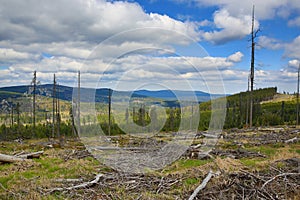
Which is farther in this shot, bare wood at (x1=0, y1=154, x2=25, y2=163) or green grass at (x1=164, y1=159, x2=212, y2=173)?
bare wood at (x1=0, y1=154, x2=25, y2=163)

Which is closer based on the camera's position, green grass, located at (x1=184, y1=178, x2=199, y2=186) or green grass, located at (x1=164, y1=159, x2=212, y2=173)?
green grass, located at (x1=184, y1=178, x2=199, y2=186)

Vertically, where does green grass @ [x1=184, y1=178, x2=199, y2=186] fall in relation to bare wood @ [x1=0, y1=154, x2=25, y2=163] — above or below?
above

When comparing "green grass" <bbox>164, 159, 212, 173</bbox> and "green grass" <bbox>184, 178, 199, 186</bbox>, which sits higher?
"green grass" <bbox>184, 178, 199, 186</bbox>

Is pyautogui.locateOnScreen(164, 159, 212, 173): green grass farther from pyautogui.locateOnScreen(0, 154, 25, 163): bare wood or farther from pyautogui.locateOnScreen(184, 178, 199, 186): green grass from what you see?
pyautogui.locateOnScreen(0, 154, 25, 163): bare wood

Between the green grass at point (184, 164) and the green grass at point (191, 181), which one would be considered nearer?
the green grass at point (191, 181)

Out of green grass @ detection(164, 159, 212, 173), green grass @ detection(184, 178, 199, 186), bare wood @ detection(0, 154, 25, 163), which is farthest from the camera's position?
bare wood @ detection(0, 154, 25, 163)

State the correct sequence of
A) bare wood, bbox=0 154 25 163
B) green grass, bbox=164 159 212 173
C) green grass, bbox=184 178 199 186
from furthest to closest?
bare wood, bbox=0 154 25 163
green grass, bbox=164 159 212 173
green grass, bbox=184 178 199 186

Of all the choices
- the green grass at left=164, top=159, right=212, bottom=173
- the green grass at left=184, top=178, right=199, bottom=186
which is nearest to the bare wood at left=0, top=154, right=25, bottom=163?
the green grass at left=164, top=159, right=212, bottom=173

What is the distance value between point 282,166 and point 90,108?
39.3 ft

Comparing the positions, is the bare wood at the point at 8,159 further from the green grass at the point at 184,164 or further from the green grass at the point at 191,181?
the green grass at the point at 191,181

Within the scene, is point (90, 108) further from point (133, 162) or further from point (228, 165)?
point (228, 165)

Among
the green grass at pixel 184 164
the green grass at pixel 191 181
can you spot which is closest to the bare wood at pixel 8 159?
the green grass at pixel 184 164

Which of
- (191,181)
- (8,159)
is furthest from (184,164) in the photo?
(8,159)

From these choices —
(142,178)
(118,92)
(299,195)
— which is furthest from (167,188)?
(118,92)
